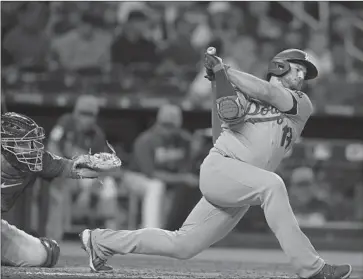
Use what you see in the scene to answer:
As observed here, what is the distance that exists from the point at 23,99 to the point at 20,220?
3355mm

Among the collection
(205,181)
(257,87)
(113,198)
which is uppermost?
(257,87)

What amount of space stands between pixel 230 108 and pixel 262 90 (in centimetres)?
20

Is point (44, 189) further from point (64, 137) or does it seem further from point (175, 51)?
point (175, 51)

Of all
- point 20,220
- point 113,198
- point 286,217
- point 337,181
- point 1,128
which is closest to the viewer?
point 286,217

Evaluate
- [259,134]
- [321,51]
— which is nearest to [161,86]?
[321,51]

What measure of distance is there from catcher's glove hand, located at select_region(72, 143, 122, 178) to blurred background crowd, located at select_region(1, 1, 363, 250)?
2.65 metres

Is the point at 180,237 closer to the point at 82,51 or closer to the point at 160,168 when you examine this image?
the point at 160,168

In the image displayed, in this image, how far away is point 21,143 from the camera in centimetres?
498

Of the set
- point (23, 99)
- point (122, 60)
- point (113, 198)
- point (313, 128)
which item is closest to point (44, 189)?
point (113, 198)

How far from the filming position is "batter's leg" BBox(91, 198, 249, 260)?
4766mm

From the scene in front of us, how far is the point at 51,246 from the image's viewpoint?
5.22m

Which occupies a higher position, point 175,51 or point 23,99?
point 175,51

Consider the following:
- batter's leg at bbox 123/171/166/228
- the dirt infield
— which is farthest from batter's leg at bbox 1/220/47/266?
batter's leg at bbox 123/171/166/228

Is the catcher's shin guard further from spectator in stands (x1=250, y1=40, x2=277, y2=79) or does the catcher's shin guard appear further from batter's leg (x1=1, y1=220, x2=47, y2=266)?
spectator in stands (x1=250, y1=40, x2=277, y2=79)
